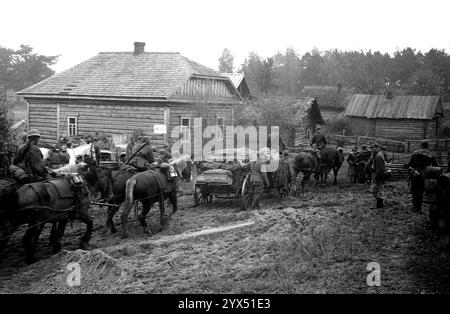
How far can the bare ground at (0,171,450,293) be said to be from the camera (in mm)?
7004

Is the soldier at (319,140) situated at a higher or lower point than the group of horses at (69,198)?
higher

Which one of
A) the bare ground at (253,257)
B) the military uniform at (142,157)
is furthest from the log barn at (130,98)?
the bare ground at (253,257)

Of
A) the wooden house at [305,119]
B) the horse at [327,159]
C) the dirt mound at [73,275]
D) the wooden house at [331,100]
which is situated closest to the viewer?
the dirt mound at [73,275]

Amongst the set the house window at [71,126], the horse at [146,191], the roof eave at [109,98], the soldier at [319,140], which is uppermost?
the roof eave at [109,98]

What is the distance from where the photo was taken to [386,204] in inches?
536

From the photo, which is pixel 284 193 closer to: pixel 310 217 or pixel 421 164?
pixel 310 217

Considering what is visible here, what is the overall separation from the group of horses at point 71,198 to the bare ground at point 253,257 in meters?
0.48

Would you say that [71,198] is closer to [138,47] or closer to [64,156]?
[64,156]

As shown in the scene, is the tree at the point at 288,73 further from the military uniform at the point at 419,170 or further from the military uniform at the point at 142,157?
the military uniform at the point at 142,157

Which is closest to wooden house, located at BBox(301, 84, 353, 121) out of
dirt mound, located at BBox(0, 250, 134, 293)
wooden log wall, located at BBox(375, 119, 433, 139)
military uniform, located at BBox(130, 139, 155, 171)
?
wooden log wall, located at BBox(375, 119, 433, 139)

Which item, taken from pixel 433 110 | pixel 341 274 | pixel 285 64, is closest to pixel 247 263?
pixel 341 274

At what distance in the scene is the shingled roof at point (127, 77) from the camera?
23.8m

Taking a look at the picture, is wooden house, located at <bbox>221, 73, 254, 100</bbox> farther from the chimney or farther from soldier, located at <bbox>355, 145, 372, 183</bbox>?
soldier, located at <bbox>355, 145, 372, 183</bbox>

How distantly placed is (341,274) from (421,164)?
6199 mm
